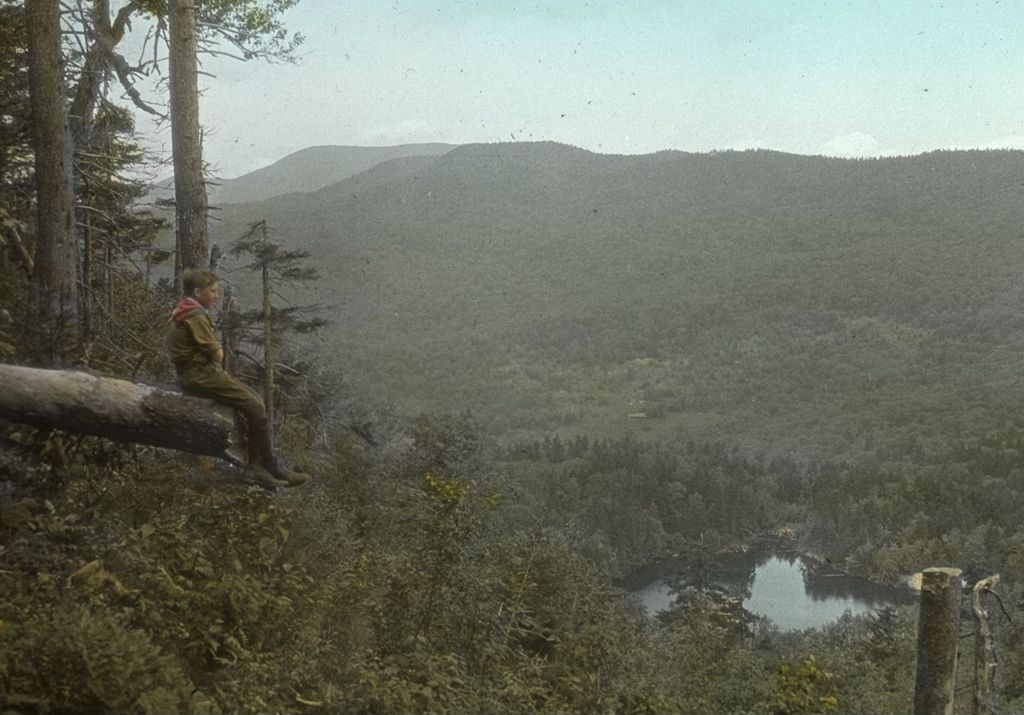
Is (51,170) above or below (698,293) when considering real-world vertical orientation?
above

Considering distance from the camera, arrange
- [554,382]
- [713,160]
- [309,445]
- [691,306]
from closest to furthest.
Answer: [309,445] < [554,382] < [691,306] < [713,160]

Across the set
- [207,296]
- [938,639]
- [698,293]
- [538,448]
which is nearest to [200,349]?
[207,296]

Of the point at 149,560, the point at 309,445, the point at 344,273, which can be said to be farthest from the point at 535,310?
the point at 149,560

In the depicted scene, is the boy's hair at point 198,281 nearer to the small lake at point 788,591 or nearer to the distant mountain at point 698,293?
the small lake at point 788,591

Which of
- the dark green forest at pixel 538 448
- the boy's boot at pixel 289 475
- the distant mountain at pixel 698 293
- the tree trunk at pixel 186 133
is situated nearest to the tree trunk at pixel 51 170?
the dark green forest at pixel 538 448

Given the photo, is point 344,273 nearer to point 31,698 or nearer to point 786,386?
point 786,386

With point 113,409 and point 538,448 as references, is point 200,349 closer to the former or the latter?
point 113,409
